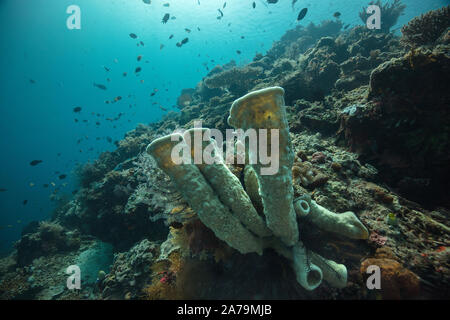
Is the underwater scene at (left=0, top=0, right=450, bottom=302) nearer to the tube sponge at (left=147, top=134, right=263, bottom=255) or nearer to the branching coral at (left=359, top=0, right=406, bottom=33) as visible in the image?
the tube sponge at (left=147, top=134, right=263, bottom=255)

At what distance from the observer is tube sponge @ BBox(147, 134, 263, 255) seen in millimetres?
1881

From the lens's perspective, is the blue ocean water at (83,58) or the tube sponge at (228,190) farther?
the blue ocean water at (83,58)

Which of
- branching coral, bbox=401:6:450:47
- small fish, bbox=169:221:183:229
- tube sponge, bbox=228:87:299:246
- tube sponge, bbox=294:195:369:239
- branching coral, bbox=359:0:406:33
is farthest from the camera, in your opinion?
branching coral, bbox=359:0:406:33

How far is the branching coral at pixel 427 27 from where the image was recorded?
18.7 ft

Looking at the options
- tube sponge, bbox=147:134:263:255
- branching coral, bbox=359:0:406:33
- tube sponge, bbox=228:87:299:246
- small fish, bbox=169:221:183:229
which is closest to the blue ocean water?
branching coral, bbox=359:0:406:33

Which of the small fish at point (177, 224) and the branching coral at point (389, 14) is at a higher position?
the branching coral at point (389, 14)

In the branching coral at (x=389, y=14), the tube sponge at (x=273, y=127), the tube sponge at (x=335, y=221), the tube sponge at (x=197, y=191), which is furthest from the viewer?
the branching coral at (x=389, y=14)

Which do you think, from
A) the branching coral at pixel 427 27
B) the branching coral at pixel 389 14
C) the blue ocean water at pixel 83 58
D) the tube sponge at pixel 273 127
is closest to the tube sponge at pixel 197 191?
the tube sponge at pixel 273 127

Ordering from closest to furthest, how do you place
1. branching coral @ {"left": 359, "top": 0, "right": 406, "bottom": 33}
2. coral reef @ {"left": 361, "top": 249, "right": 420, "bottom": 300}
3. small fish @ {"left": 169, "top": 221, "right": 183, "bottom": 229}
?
coral reef @ {"left": 361, "top": 249, "right": 420, "bottom": 300}, small fish @ {"left": 169, "top": 221, "right": 183, "bottom": 229}, branching coral @ {"left": 359, "top": 0, "right": 406, "bottom": 33}

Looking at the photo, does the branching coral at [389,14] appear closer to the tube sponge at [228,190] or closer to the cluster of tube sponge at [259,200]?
the cluster of tube sponge at [259,200]

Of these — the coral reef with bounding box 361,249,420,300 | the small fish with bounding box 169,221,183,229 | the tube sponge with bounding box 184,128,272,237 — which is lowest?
the coral reef with bounding box 361,249,420,300

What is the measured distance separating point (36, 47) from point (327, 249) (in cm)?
7454

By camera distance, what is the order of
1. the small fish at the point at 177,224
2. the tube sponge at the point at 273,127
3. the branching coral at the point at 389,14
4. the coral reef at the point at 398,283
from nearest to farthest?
the tube sponge at the point at 273,127, the coral reef at the point at 398,283, the small fish at the point at 177,224, the branching coral at the point at 389,14
